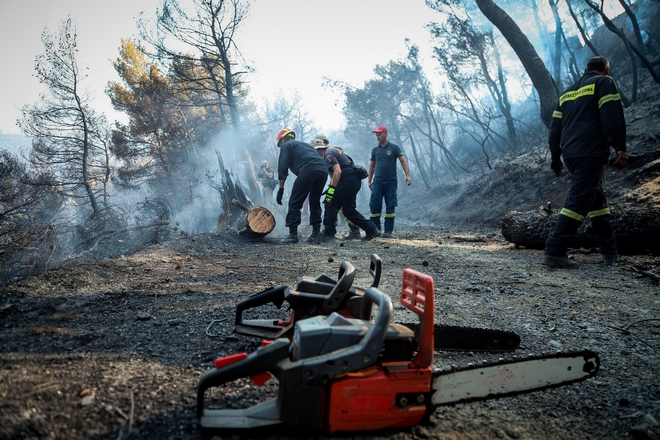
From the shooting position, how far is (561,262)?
3.94 metres

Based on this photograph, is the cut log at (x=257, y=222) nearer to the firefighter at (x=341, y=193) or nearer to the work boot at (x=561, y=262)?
the firefighter at (x=341, y=193)

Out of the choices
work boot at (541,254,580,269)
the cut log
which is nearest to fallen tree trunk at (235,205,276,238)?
the cut log

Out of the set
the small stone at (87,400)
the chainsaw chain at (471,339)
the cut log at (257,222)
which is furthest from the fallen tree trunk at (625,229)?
the small stone at (87,400)

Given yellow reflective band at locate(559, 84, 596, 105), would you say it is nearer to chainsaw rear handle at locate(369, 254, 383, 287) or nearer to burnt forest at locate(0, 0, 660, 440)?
burnt forest at locate(0, 0, 660, 440)

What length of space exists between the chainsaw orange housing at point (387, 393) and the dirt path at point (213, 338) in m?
0.10

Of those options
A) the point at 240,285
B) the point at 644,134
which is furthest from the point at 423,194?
the point at 240,285

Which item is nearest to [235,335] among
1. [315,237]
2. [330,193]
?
[330,193]

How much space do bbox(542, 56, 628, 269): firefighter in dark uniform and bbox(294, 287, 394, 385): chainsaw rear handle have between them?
355 centimetres

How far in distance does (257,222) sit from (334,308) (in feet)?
18.4

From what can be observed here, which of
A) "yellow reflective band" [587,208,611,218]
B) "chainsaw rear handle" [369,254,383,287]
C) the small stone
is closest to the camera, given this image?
the small stone

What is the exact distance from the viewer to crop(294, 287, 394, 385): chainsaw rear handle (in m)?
1.18

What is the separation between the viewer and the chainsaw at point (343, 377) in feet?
3.91

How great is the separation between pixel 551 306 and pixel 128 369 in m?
2.99

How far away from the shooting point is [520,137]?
650 inches
